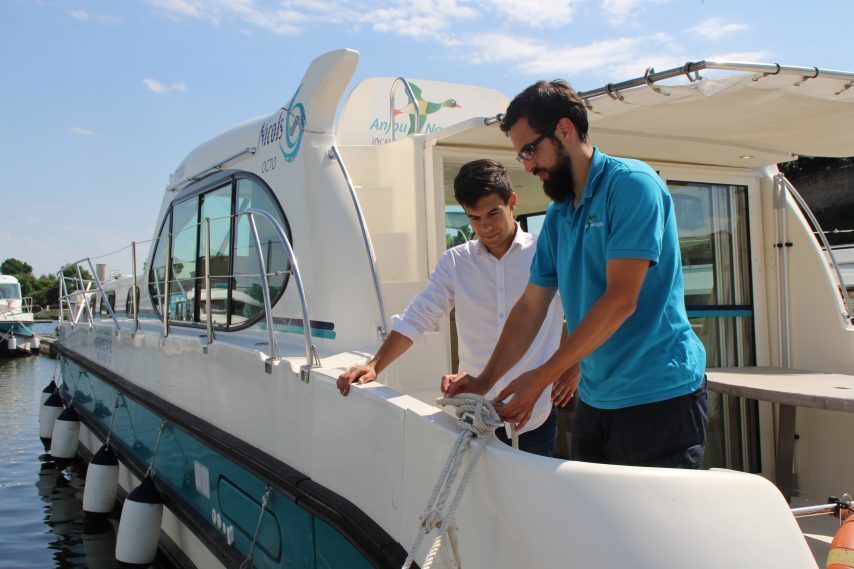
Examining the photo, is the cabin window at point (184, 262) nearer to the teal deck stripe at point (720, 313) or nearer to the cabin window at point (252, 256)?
the cabin window at point (252, 256)

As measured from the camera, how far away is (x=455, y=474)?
1.58 meters

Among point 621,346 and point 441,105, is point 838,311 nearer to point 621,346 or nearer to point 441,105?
point 441,105

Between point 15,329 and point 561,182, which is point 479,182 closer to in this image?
point 561,182

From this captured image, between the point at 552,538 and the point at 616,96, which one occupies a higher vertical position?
the point at 616,96

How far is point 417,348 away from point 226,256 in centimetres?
159

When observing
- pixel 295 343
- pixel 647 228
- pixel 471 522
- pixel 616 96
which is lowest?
pixel 471 522

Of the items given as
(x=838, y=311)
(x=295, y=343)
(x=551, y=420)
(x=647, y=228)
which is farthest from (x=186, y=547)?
(x=838, y=311)

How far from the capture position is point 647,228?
1.56 metres

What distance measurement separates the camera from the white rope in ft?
5.03

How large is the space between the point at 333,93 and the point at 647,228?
2523mm

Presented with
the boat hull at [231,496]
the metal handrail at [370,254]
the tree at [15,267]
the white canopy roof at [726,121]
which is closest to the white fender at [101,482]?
the boat hull at [231,496]

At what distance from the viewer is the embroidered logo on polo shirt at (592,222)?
5.54 feet

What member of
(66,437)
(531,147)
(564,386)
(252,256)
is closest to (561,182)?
(531,147)

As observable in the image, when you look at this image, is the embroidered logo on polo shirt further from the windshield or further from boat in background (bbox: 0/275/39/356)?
the windshield
